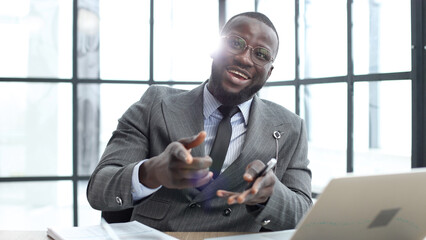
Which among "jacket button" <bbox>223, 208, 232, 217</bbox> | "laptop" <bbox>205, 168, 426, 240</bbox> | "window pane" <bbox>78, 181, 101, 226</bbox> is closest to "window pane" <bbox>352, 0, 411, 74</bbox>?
"jacket button" <bbox>223, 208, 232, 217</bbox>

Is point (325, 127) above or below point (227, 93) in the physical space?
below

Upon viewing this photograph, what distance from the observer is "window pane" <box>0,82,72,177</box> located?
3719 millimetres

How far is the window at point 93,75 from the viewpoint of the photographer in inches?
130

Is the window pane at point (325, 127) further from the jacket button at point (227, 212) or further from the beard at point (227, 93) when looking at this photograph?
the jacket button at point (227, 212)

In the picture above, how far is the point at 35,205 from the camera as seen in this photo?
12.5 feet

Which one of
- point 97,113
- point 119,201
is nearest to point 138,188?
point 119,201

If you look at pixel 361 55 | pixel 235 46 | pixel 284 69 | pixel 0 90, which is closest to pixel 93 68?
pixel 0 90

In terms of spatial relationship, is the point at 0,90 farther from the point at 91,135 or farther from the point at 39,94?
the point at 91,135

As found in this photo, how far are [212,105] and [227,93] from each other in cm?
8

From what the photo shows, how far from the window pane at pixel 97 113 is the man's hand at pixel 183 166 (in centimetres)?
269

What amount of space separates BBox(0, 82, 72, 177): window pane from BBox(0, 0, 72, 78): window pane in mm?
123

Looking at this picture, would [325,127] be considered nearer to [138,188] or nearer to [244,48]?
[244,48]

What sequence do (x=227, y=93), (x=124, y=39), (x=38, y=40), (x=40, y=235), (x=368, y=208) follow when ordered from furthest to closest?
(x=124, y=39) → (x=38, y=40) → (x=227, y=93) → (x=40, y=235) → (x=368, y=208)

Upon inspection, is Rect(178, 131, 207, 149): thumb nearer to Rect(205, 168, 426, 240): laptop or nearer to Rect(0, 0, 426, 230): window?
Rect(205, 168, 426, 240): laptop
